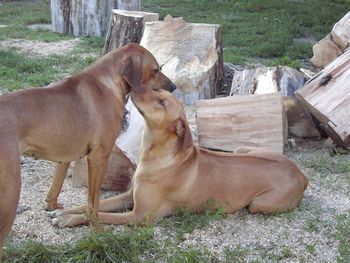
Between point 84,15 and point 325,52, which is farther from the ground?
point 325,52

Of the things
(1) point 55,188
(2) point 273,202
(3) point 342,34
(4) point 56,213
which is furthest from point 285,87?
(4) point 56,213

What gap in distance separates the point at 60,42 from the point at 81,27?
0.94 meters

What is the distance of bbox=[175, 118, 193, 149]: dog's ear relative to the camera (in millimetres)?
4977

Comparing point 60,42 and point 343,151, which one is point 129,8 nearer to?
point 60,42

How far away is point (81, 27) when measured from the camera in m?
12.1

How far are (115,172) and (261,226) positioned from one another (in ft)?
4.51

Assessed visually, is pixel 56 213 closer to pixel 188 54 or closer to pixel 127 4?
pixel 188 54

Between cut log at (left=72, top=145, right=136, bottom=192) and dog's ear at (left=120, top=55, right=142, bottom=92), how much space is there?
1.01m

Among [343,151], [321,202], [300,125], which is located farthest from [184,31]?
[321,202]

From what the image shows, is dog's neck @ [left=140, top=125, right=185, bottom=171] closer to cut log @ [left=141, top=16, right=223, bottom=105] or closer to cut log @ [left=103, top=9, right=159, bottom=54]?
cut log @ [left=141, top=16, right=223, bottom=105]

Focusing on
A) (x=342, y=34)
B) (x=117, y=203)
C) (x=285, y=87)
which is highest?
(x=342, y=34)

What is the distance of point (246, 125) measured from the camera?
251 inches

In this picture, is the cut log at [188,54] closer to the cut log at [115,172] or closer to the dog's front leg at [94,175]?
the cut log at [115,172]

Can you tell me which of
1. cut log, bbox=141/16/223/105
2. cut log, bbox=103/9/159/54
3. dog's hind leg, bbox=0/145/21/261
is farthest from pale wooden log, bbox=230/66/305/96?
dog's hind leg, bbox=0/145/21/261
